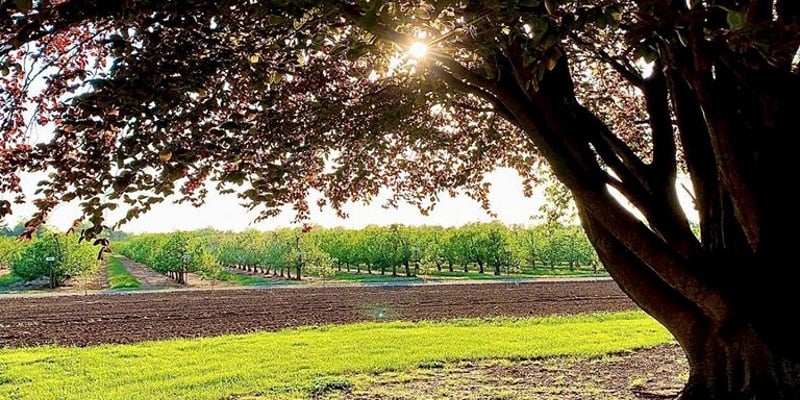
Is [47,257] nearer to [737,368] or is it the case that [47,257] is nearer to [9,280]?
[9,280]

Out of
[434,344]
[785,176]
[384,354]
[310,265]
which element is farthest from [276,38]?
[310,265]

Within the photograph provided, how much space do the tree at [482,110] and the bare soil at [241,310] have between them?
1226 centimetres

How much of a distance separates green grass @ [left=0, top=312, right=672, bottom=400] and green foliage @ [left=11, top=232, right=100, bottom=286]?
99.4 ft

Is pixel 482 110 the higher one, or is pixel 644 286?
pixel 482 110

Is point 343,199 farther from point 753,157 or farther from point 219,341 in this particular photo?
point 219,341

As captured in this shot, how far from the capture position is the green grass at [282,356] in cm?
923

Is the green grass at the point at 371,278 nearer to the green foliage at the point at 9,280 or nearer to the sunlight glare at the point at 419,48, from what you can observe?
the green foliage at the point at 9,280

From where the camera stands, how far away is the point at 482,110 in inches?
270

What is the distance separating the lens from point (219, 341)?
1466 cm

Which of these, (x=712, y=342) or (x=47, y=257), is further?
(x=47, y=257)

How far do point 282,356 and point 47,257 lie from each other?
36.1m

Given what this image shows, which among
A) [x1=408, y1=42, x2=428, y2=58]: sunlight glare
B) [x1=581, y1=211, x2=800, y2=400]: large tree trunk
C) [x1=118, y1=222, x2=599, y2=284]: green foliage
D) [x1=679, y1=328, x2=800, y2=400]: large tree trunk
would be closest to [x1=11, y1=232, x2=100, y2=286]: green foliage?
[x1=118, y1=222, x2=599, y2=284]: green foliage

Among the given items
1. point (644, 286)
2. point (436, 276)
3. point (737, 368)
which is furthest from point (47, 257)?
point (737, 368)

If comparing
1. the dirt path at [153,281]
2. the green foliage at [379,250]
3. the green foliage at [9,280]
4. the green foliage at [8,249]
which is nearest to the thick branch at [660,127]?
the dirt path at [153,281]
